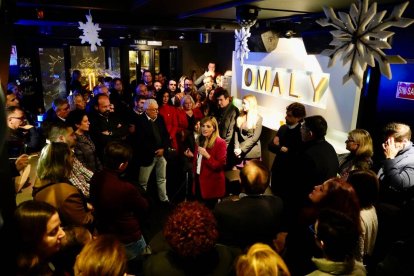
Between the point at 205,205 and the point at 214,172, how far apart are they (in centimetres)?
157

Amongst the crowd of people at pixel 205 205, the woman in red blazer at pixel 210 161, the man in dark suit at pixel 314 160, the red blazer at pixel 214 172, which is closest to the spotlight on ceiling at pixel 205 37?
the crowd of people at pixel 205 205

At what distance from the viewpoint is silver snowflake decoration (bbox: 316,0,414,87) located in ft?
6.83

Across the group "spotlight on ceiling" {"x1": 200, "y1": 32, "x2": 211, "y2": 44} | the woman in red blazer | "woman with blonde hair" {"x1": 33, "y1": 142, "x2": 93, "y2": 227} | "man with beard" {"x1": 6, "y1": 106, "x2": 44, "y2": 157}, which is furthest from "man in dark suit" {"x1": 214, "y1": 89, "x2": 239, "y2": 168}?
"spotlight on ceiling" {"x1": 200, "y1": 32, "x2": 211, "y2": 44}

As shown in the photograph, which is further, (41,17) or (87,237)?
(41,17)

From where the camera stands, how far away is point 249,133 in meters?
4.92

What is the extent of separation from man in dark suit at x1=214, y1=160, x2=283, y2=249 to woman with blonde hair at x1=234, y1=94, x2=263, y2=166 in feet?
8.43

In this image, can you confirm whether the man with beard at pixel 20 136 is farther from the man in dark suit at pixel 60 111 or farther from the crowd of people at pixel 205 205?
the man in dark suit at pixel 60 111

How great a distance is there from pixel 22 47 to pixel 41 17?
5131 millimetres

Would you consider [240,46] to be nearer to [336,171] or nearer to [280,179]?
[280,179]

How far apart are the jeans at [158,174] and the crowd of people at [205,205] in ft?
0.05

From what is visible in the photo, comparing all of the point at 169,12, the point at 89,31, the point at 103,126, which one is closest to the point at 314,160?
the point at 103,126

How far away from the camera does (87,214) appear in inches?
96.2

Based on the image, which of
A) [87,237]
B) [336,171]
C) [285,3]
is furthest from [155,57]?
[87,237]

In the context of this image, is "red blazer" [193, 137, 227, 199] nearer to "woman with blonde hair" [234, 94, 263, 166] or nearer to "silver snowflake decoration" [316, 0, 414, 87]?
"woman with blonde hair" [234, 94, 263, 166]
